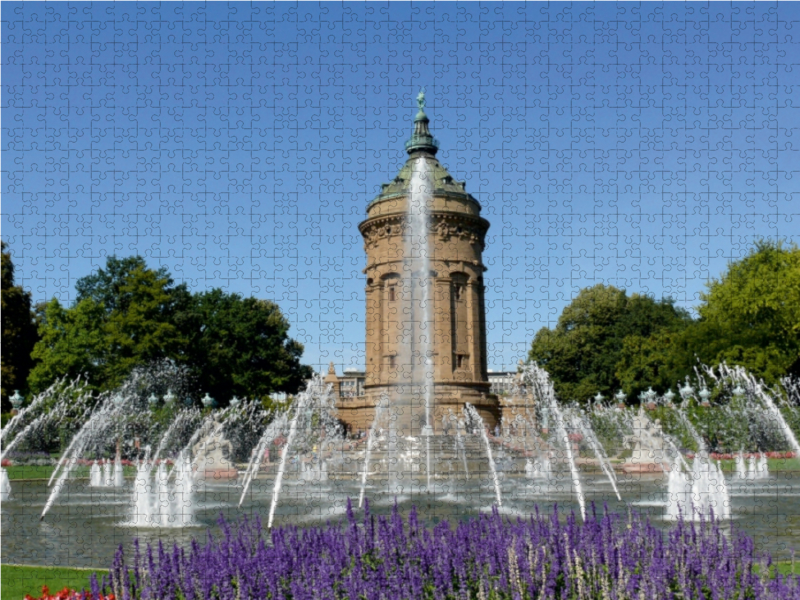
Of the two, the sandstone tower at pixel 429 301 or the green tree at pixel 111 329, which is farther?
the green tree at pixel 111 329

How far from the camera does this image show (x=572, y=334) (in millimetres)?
73688

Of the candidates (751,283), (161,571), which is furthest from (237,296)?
(161,571)

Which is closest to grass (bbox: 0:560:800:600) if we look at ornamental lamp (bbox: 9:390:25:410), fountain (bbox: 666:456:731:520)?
fountain (bbox: 666:456:731:520)

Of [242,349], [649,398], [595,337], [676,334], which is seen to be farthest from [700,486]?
[595,337]

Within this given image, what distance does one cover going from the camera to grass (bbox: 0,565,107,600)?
30.3ft

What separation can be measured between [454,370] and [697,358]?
63.3 ft

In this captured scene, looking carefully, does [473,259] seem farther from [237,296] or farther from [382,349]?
[237,296]

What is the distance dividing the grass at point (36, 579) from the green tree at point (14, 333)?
42112 millimetres

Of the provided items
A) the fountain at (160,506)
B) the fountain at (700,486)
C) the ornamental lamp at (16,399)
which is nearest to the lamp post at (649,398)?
the fountain at (700,486)

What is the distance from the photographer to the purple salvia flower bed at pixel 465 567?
6.17m

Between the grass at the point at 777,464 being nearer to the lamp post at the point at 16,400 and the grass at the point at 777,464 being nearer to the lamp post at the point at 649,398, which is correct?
the lamp post at the point at 649,398

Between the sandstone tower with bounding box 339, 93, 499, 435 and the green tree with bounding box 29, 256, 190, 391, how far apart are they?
14.9m

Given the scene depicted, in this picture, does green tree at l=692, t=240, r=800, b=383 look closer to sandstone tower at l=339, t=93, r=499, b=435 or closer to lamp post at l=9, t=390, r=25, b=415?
sandstone tower at l=339, t=93, r=499, b=435

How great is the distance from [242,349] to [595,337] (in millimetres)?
31481
